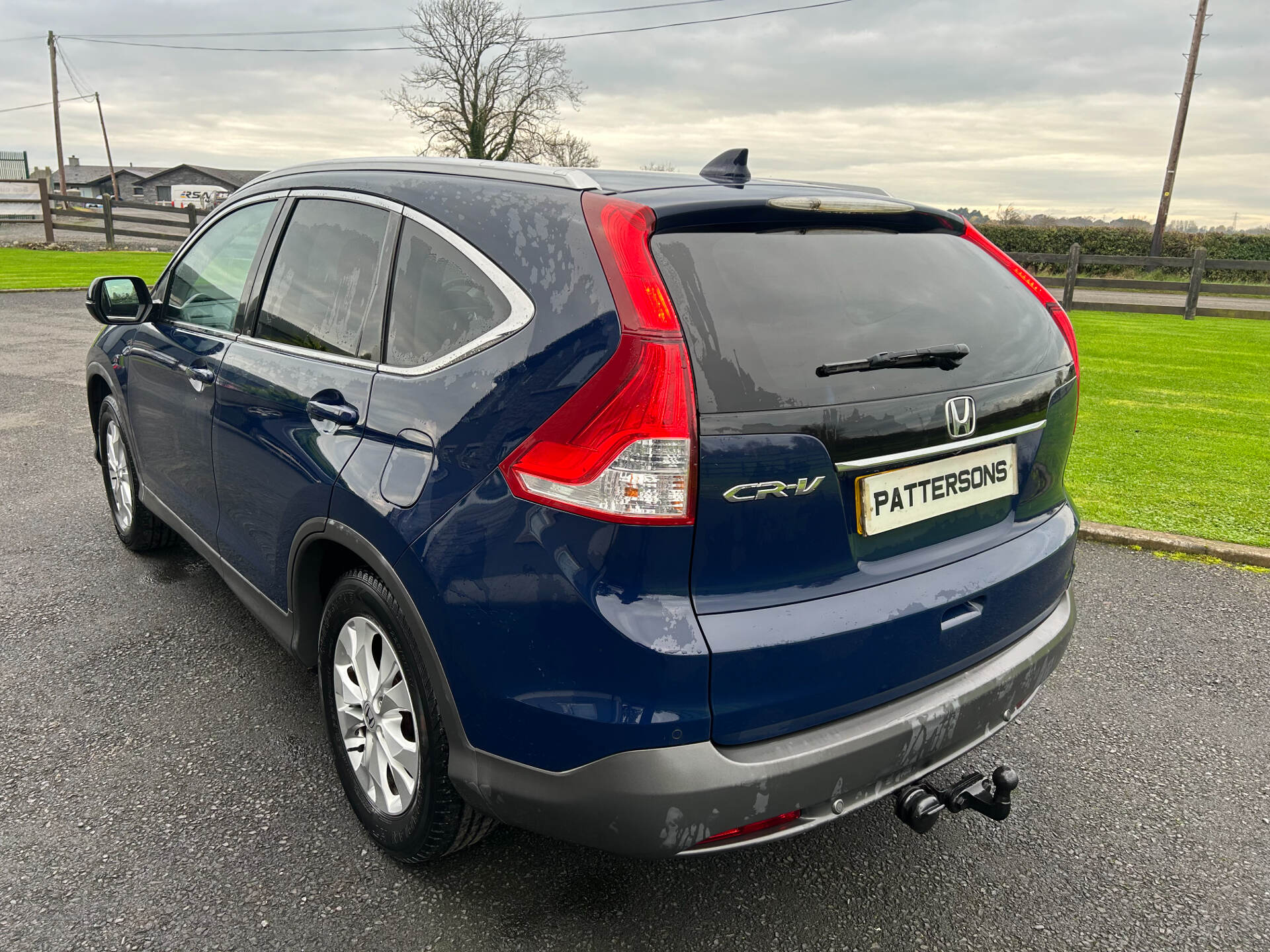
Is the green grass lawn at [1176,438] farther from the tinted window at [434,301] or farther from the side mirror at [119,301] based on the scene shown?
the side mirror at [119,301]

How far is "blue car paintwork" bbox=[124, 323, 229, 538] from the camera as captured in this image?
3145 millimetres

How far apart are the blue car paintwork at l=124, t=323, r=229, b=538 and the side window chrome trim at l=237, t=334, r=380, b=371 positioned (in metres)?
0.19

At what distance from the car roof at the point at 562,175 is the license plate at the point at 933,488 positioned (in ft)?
2.57

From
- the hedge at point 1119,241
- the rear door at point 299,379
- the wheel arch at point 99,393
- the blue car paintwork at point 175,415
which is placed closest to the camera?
the rear door at point 299,379

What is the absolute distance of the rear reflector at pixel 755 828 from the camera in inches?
70.3

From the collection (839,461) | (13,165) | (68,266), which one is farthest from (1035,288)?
(13,165)

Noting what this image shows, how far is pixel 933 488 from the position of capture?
6.66ft

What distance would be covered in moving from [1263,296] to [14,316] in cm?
2570

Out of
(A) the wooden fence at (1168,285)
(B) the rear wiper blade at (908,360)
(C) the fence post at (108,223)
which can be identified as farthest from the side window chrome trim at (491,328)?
(C) the fence post at (108,223)

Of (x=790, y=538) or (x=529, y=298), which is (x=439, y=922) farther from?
(x=529, y=298)

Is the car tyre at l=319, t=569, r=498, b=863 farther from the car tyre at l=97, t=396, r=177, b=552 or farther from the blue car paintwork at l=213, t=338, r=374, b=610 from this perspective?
the car tyre at l=97, t=396, r=177, b=552

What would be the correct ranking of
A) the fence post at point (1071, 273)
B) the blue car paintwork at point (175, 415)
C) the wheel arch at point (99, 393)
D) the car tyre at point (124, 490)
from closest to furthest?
1. the blue car paintwork at point (175, 415)
2. the wheel arch at point (99, 393)
3. the car tyre at point (124, 490)
4. the fence post at point (1071, 273)

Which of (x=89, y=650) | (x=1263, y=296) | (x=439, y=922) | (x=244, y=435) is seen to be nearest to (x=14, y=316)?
(x=89, y=650)

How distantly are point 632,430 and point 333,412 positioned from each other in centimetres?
100
